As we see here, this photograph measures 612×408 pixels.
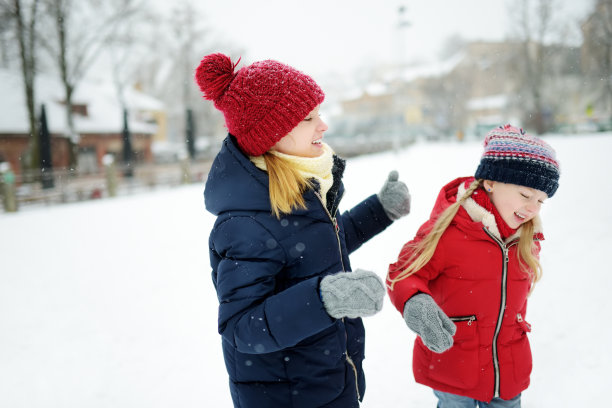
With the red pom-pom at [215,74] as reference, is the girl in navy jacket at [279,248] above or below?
below

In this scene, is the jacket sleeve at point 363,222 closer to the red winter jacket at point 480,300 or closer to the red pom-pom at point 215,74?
the red winter jacket at point 480,300

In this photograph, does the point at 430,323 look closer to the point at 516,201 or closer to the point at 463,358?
the point at 463,358

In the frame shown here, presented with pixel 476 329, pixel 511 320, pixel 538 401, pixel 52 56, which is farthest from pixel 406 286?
pixel 52 56

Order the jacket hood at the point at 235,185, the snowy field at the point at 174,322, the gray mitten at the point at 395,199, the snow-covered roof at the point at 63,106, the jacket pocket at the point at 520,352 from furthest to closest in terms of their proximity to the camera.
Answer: the snow-covered roof at the point at 63,106
the snowy field at the point at 174,322
the gray mitten at the point at 395,199
the jacket pocket at the point at 520,352
the jacket hood at the point at 235,185

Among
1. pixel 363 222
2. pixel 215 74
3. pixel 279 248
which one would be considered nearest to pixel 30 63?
pixel 215 74

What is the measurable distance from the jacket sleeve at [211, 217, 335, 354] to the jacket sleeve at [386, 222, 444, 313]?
1.64 ft

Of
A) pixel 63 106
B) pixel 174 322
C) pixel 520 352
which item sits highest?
pixel 63 106

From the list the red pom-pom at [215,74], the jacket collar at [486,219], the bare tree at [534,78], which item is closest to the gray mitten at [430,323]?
the jacket collar at [486,219]

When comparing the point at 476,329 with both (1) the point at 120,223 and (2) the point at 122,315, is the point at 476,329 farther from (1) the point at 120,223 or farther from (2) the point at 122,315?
(1) the point at 120,223

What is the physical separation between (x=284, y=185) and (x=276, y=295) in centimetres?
37

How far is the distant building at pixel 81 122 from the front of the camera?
21667 millimetres

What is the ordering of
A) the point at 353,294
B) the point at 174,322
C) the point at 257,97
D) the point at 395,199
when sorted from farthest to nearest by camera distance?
the point at 174,322 → the point at 395,199 → the point at 257,97 → the point at 353,294

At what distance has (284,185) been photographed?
135cm

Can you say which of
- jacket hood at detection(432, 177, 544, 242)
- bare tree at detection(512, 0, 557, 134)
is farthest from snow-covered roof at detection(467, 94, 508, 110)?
jacket hood at detection(432, 177, 544, 242)
